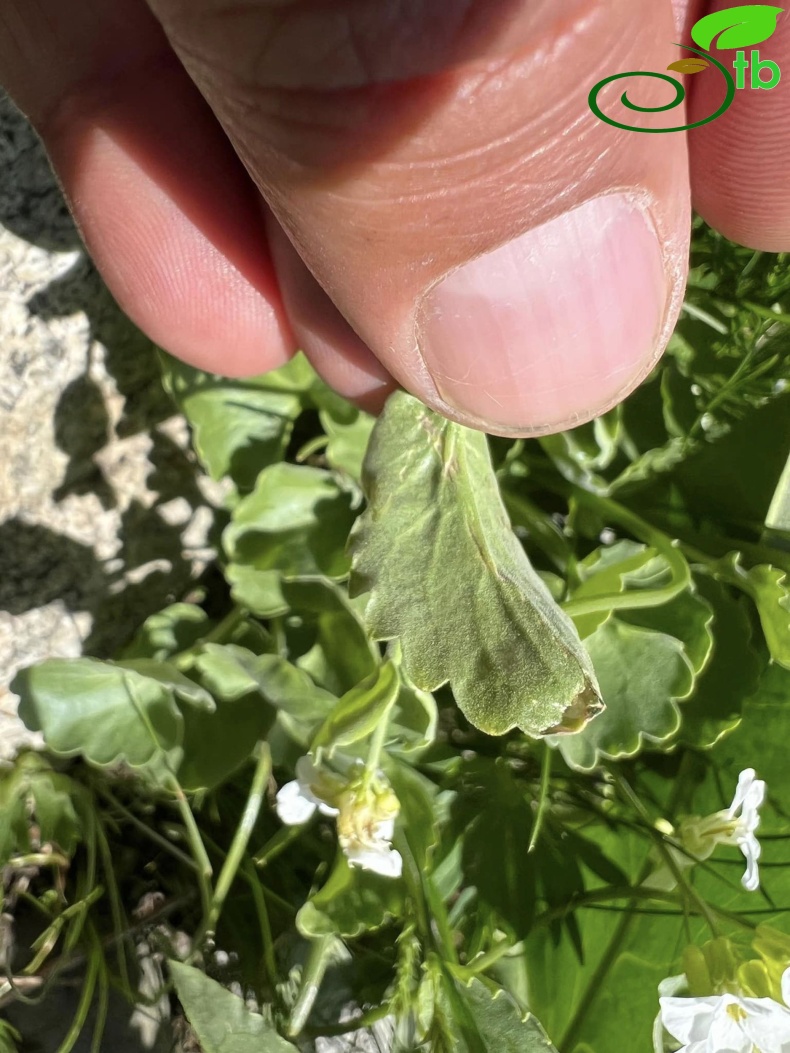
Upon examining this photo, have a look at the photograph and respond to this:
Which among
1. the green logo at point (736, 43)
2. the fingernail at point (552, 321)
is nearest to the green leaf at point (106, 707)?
the fingernail at point (552, 321)

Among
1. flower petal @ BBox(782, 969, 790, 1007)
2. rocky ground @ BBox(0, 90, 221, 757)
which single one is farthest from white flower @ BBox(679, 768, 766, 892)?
rocky ground @ BBox(0, 90, 221, 757)

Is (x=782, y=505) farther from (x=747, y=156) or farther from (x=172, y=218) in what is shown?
(x=172, y=218)

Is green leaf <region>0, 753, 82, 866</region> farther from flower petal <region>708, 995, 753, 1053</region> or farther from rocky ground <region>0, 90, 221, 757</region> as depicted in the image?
flower petal <region>708, 995, 753, 1053</region>

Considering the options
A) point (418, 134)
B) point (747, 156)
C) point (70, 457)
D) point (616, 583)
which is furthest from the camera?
point (70, 457)

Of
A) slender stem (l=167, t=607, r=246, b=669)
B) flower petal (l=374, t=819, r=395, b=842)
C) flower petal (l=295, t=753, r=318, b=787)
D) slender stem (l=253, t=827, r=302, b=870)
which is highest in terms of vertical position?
slender stem (l=167, t=607, r=246, b=669)

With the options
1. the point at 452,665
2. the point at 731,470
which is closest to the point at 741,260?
the point at 731,470

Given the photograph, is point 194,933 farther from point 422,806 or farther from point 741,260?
point 741,260

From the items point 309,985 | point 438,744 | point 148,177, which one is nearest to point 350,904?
point 309,985
